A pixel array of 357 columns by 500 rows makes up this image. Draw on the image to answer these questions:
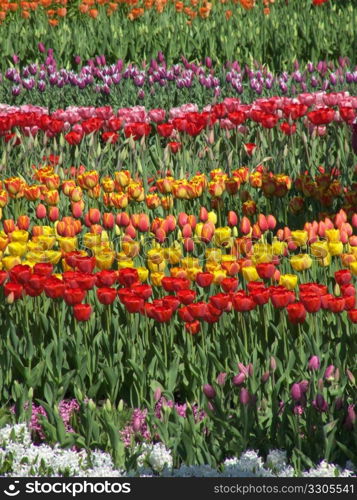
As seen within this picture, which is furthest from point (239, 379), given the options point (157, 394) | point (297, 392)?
point (157, 394)

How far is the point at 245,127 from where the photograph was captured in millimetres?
6945

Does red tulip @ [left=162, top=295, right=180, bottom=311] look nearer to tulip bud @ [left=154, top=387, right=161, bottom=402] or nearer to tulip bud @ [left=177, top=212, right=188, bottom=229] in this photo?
tulip bud @ [left=154, top=387, right=161, bottom=402]

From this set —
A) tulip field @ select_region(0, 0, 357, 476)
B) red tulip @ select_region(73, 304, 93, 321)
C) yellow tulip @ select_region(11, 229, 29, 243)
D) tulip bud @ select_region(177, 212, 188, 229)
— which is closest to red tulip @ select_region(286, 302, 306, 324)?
tulip field @ select_region(0, 0, 357, 476)

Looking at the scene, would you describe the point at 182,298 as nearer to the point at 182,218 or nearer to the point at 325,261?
the point at 325,261

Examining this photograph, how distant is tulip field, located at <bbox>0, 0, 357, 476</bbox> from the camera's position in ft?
11.1

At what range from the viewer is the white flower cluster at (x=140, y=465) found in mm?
3205

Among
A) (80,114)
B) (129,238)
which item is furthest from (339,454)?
(80,114)

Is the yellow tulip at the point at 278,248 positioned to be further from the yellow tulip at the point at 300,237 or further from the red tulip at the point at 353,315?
the red tulip at the point at 353,315

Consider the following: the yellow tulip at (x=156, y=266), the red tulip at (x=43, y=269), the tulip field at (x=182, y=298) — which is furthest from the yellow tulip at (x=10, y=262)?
the yellow tulip at (x=156, y=266)

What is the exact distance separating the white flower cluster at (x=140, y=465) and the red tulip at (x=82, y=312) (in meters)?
0.63

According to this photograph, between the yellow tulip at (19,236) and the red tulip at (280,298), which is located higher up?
the yellow tulip at (19,236)

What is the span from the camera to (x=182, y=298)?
393 centimetres

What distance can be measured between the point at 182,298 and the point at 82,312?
0.40 meters

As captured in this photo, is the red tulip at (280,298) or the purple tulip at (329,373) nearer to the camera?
the purple tulip at (329,373)
